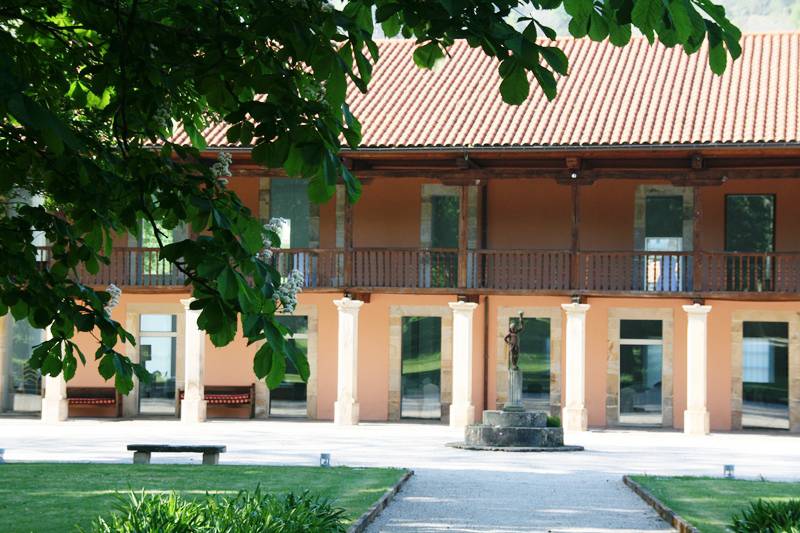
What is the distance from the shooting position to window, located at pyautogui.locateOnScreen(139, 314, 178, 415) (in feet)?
92.6

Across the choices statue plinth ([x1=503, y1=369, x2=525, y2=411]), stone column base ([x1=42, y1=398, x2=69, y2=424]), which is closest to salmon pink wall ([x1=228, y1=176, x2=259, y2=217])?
stone column base ([x1=42, y1=398, x2=69, y2=424])

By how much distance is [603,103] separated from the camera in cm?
2652

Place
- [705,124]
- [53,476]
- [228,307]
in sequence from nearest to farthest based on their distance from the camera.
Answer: [228,307] → [53,476] → [705,124]

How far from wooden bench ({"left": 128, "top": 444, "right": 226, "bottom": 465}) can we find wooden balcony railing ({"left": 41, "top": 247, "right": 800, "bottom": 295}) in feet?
31.8

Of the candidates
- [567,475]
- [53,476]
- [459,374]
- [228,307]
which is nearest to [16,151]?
[228,307]

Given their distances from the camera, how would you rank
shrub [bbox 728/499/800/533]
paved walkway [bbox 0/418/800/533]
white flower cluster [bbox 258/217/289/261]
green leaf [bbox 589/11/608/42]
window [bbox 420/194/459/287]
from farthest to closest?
window [bbox 420/194/459/287] → paved walkway [bbox 0/418/800/533] → shrub [bbox 728/499/800/533] → white flower cluster [bbox 258/217/289/261] → green leaf [bbox 589/11/608/42]

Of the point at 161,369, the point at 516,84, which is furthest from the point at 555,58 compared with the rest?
the point at 161,369

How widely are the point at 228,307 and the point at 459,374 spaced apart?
21.1 metres

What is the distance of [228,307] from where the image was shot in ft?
14.8

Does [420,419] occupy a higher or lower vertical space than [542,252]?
lower

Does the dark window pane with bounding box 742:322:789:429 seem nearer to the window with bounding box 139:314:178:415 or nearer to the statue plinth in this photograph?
the statue plinth

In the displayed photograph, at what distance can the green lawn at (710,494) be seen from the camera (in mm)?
10930

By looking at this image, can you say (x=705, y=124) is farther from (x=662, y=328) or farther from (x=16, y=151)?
(x=16, y=151)

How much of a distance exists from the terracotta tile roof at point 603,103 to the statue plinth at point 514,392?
508 cm
